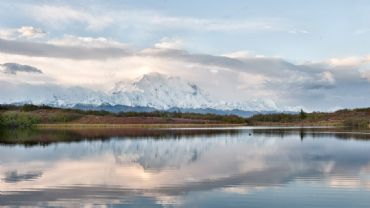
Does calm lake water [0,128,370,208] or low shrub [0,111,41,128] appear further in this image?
low shrub [0,111,41,128]

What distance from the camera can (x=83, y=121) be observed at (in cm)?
18338

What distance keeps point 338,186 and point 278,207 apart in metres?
7.38

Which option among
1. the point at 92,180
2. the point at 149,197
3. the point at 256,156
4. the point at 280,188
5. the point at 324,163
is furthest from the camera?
the point at 256,156

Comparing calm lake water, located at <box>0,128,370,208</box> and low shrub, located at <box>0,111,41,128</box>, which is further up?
low shrub, located at <box>0,111,41,128</box>

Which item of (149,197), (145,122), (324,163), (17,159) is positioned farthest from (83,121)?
(149,197)

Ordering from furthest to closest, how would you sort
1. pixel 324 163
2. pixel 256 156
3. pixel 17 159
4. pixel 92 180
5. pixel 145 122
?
pixel 145 122 → pixel 256 156 → pixel 17 159 → pixel 324 163 → pixel 92 180

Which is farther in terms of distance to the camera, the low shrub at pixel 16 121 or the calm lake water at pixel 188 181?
the low shrub at pixel 16 121

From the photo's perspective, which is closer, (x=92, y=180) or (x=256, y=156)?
(x=92, y=180)

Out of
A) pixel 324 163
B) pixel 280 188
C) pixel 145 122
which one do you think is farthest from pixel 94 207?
pixel 145 122

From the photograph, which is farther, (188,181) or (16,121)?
(16,121)

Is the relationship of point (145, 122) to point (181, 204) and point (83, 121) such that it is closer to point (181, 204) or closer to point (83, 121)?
point (83, 121)

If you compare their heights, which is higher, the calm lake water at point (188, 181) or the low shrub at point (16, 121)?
the low shrub at point (16, 121)

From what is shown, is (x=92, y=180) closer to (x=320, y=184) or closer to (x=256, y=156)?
(x=320, y=184)

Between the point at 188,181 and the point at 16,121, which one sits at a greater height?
the point at 16,121
